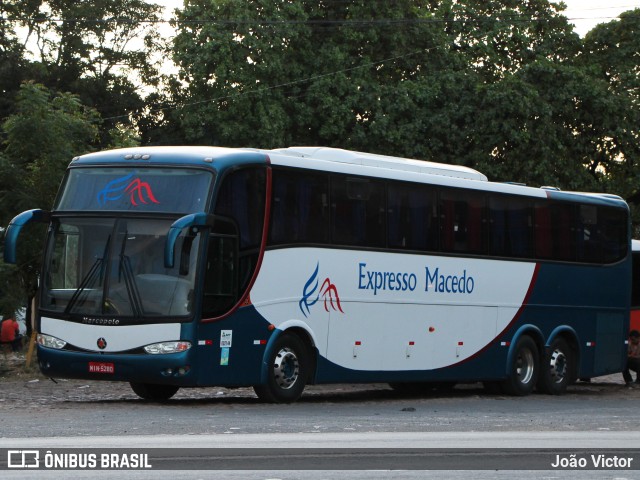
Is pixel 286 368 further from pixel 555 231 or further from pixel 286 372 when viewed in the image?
pixel 555 231

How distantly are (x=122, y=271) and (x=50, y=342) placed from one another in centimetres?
154

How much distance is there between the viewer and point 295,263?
18891 mm

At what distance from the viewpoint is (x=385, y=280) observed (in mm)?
20781

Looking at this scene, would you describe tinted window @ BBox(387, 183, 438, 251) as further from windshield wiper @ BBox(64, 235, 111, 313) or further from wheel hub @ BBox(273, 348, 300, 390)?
windshield wiper @ BBox(64, 235, 111, 313)

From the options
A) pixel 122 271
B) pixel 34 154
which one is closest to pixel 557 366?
pixel 122 271

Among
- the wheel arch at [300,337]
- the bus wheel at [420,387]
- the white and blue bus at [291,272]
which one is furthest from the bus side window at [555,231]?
the wheel arch at [300,337]

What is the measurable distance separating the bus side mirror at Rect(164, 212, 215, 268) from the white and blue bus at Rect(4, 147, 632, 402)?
0.03 metres

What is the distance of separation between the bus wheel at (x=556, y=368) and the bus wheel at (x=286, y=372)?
705 cm

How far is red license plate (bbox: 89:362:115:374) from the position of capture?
17.3 meters

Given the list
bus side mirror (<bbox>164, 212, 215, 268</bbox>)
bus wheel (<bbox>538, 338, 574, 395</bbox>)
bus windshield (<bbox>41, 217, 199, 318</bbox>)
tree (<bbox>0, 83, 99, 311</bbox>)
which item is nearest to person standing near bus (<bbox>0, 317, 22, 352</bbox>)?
tree (<bbox>0, 83, 99, 311</bbox>)

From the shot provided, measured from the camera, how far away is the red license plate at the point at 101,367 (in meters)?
17.3

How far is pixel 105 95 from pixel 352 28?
13742 mm

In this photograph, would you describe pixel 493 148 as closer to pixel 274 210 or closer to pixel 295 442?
pixel 274 210

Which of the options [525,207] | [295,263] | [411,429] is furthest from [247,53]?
[411,429]
